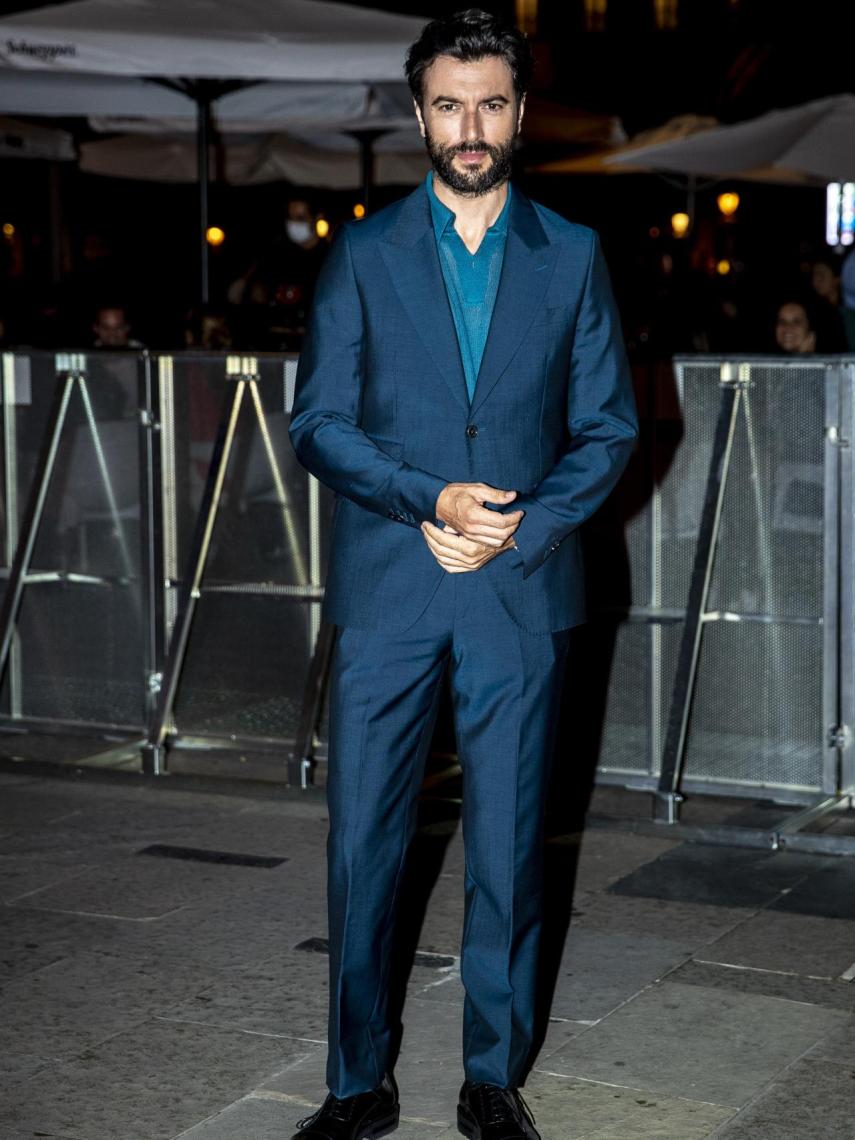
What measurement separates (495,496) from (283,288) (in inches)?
472

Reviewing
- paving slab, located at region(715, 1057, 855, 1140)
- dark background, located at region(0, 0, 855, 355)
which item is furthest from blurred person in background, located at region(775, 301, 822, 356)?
dark background, located at region(0, 0, 855, 355)

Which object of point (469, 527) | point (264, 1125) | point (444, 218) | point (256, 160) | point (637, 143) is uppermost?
point (637, 143)

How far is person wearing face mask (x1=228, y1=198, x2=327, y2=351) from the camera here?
12.6 metres

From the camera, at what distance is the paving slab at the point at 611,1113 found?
159 inches

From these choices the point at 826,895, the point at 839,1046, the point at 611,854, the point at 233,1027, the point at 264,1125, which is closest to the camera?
the point at 264,1125

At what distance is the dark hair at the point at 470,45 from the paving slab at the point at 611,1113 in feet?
7.29

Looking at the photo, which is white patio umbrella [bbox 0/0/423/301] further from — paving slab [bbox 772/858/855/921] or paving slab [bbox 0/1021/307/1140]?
paving slab [bbox 0/1021/307/1140]

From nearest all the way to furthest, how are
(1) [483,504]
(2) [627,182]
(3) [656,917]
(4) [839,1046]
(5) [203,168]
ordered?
1. (1) [483,504]
2. (4) [839,1046]
3. (3) [656,917]
4. (5) [203,168]
5. (2) [627,182]

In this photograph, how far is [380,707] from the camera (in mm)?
3871

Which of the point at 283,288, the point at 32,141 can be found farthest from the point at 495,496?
the point at 32,141

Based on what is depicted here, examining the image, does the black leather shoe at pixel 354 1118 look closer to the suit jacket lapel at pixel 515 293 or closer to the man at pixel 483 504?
the man at pixel 483 504

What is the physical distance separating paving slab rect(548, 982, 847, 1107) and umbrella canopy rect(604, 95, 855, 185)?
7.66m

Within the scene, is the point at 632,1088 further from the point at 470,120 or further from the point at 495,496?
the point at 470,120

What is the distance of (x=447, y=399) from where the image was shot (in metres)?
3.80
